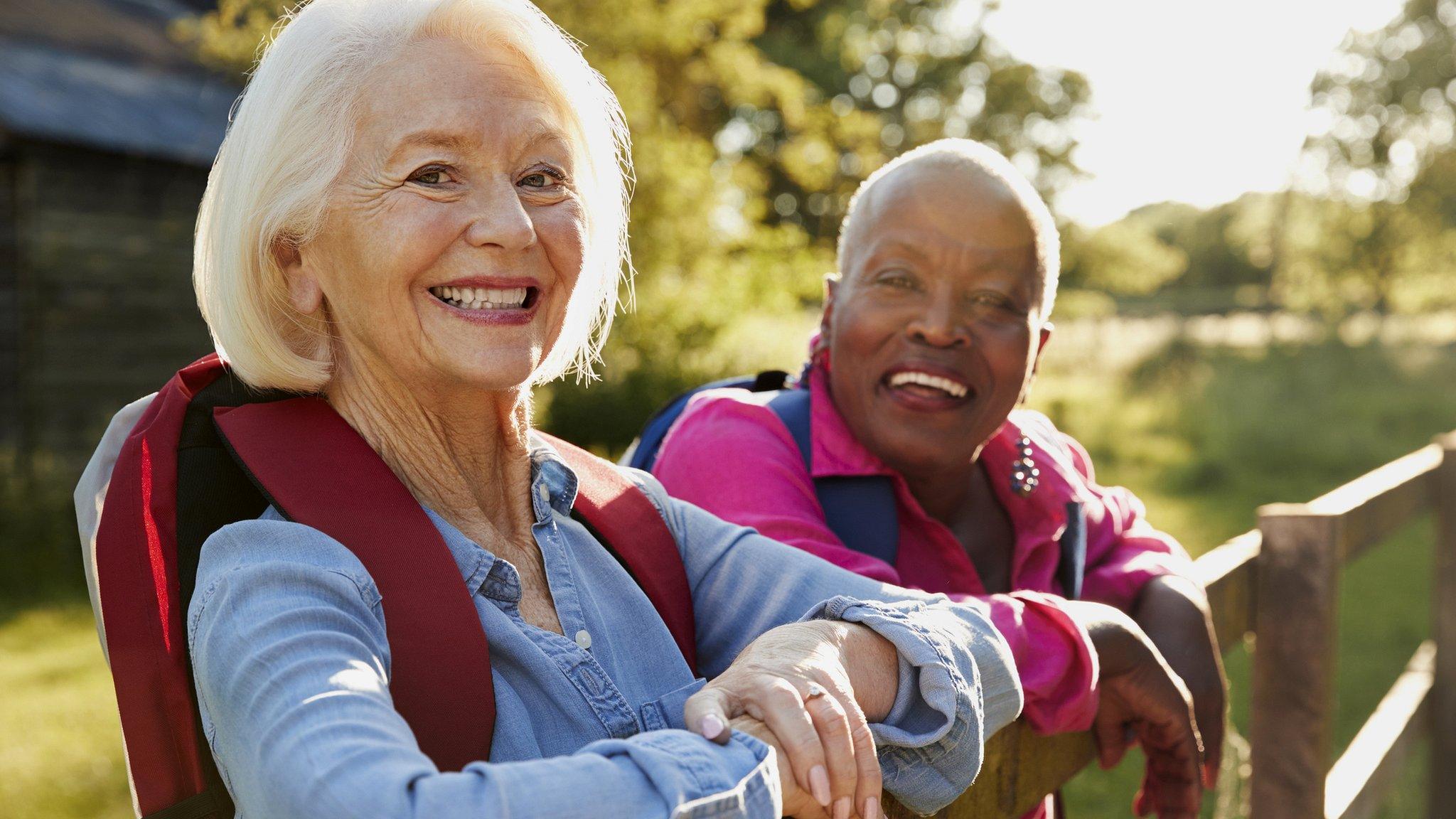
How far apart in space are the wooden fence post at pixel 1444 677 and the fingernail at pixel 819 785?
3.88m

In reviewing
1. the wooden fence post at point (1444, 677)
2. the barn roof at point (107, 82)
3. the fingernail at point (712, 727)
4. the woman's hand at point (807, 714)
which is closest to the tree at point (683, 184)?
the barn roof at point (107, 82)

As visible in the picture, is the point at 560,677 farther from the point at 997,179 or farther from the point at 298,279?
the point at 997,179

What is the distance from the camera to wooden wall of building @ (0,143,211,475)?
9547mm

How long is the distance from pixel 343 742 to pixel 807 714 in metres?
0.45

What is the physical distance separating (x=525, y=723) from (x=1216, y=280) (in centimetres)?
7747

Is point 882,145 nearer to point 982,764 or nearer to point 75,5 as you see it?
point 75,5

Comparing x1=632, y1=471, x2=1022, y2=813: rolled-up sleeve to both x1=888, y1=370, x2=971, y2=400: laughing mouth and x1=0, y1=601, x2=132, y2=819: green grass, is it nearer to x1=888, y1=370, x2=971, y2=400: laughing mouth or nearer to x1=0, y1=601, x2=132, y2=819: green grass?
x1=888, y1=370, x2=971, y2=400: laughing mouth

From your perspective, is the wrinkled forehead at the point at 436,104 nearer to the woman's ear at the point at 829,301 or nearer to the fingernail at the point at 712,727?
the fingernail at the point at 712,727

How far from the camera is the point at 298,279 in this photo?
1437 mm

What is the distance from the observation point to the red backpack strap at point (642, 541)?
157 centimetres

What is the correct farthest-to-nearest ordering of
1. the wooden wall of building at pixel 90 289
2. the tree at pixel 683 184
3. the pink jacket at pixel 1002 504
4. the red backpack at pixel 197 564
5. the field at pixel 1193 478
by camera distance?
the tree at pixel 683 184 → the wooden wall of building at pixel 90 289 → the field at pixel 1193 478 → the pink jacket at pixel 1002 504 → the red backpack at pixel 197 564

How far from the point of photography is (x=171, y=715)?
121 centimetres

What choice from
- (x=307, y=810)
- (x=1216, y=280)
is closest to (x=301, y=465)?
(x=307, y=810)

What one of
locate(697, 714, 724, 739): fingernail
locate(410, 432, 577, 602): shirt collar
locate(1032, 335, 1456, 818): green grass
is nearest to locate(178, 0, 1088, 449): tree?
locate(1032, 335, 1456, 818): green grass
